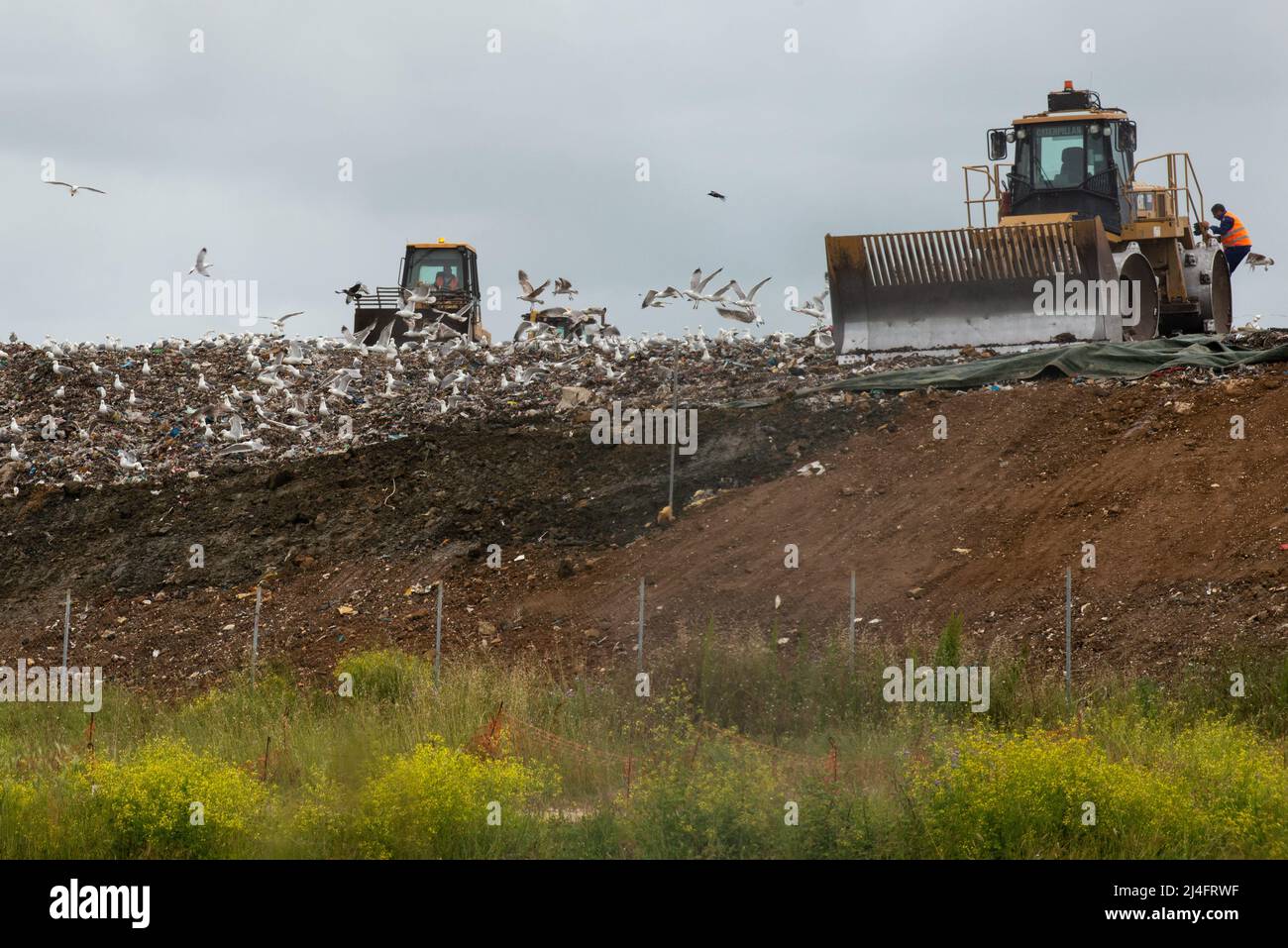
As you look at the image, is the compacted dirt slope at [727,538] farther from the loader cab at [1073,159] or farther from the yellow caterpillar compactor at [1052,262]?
the loader cab at [1073,159]

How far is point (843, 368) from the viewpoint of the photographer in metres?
20.0

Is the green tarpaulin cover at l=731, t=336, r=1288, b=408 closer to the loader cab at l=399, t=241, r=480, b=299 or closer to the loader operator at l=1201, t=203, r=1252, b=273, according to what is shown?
the loader operator at l=1201, t=203, r=1252, b=273

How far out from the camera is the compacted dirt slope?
13.7 meters

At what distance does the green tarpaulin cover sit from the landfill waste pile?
27.5 inches

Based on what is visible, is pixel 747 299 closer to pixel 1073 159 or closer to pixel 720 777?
pixel 1073 159

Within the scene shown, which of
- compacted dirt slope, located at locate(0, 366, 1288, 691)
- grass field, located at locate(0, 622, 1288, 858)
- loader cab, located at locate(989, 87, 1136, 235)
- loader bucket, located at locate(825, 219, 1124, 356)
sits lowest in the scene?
grass field, located at locate(0, 622, 1288, 858)

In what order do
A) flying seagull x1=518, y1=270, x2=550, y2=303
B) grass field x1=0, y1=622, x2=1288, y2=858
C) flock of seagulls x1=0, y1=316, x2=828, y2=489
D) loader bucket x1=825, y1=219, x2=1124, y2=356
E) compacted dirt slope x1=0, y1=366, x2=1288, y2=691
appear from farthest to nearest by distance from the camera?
flying seagull x1=518, y1=270, x2=550, y2=303, flock of seagulls x1=0, y1=316, x2=828, y2=489, loader bucket x1=825, y1=219, x2=1124, y2=356, compacted dirt slope x1=0, y1=366, x2=1288, y2=691, grass field x1=0, y1=622, x2=1288, y2=858

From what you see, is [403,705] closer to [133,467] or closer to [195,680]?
[195,680]

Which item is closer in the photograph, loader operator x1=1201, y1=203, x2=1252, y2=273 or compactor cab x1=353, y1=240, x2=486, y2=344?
loader operator x1=1201, y1=203, x2=1252, y2=273

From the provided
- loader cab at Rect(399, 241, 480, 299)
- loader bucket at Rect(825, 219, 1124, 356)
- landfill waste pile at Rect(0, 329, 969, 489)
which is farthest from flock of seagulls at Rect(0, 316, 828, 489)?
loader cab at Rect(399, 241, 480, 299)

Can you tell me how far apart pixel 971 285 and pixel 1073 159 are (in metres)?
3.19

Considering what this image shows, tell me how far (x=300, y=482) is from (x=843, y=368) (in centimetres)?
653

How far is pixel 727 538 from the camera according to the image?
636 inches
